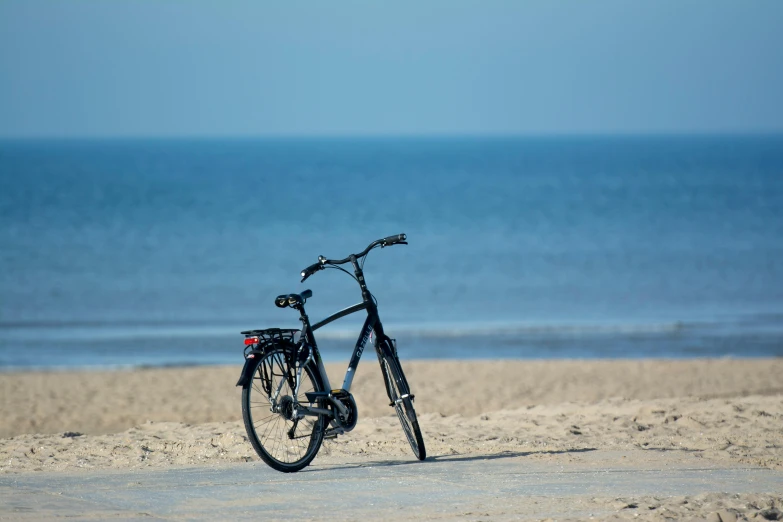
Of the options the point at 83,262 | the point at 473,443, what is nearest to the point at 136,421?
the point at 473,443

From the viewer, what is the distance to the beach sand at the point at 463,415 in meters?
7.14

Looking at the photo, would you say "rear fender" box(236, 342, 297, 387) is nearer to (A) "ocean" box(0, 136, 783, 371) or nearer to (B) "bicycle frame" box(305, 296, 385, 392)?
(B) "bicycle frame" box(305, 296, 385, 392)

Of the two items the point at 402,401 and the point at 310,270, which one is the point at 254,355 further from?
the point at 402,401

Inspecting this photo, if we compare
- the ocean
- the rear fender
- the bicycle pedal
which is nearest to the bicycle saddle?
the rear fender

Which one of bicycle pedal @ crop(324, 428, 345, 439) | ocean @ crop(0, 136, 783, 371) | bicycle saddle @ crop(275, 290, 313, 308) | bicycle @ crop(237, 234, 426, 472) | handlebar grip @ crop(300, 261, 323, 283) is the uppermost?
ocean @ crop(0, 136, 783, 371)

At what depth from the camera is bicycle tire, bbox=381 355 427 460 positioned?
6602 mm

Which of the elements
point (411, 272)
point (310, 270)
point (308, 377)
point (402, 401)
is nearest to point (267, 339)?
point (308, 377)

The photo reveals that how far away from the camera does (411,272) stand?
29.2 meters

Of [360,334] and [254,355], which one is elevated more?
[360,334]

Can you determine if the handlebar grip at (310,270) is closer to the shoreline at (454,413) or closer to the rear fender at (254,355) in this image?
the rear fender at (254,355)

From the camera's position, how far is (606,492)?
578cm

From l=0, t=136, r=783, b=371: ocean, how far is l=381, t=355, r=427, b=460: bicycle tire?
30.7 feet

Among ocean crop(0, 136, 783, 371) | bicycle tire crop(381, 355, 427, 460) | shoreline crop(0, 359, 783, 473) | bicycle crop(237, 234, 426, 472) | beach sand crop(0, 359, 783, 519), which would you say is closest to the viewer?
bicycle crop(237, 234, 426, 472)

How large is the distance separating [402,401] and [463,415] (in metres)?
3.37
